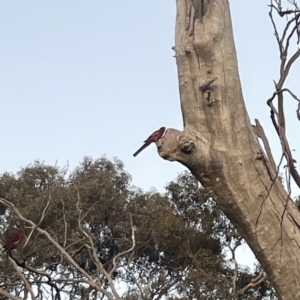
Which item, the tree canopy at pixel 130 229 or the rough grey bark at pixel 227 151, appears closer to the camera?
the rough grey bark at pixel 227 151

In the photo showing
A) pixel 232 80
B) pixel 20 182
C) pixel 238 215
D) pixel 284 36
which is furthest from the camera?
pixel 20 182

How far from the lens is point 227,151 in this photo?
78.1 inches

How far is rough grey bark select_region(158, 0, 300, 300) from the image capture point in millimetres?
1894

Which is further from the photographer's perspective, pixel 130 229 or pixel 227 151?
pixel 130 229

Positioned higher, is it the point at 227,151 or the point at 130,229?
the point at 130,229

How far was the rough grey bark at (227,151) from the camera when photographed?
189 cm

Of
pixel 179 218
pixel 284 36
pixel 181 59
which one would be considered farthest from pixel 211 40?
pixel 179 218

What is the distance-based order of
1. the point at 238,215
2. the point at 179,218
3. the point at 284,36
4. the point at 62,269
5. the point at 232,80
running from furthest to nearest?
the point at 179,218 → the point at 62,269 → the point at 284,36 → the point at 232,80 → the point at 238,215

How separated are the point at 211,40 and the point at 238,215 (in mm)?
649

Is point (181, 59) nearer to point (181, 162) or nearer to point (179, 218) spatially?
point (181, 162)

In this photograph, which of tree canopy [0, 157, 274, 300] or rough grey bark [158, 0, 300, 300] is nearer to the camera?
rough grey bark [158, 0, 300, 300]

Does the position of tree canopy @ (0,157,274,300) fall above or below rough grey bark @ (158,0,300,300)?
above

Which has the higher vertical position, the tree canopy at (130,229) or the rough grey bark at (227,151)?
the tree canopy at (130,229)

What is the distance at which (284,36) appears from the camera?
220 centimetres
